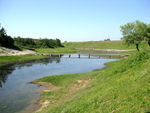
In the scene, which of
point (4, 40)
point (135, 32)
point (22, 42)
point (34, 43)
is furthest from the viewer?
point (34, 43)

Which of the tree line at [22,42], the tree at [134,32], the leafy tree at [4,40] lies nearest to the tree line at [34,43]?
the tree line at [22,42]

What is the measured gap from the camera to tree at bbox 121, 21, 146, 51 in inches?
1784

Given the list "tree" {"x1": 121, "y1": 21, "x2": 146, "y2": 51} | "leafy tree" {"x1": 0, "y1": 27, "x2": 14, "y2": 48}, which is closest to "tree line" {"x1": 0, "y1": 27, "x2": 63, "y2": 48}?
"leafy tree" {"x1": 0, "y1": 27, "x2": 14, "y2": 48}

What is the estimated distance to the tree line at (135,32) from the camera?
149 ft

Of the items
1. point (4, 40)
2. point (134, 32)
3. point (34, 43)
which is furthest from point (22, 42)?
point (134, 32)

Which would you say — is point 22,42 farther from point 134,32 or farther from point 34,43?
point 134,32

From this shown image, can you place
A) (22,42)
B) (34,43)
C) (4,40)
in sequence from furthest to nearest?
(34,43), (22,42), (4,40)

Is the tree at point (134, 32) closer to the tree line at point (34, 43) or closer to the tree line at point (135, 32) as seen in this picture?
the tree line at point (135, 32)

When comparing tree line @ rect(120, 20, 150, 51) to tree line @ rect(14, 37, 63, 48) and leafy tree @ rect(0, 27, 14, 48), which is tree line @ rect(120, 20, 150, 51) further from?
tree line @ rect(14, 37, 63, 48)

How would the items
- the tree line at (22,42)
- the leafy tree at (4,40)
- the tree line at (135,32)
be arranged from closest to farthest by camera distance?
the tree line at (135,32), the leafy tree at (4,40), the tree line at (22,42)

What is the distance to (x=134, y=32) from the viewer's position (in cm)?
4584

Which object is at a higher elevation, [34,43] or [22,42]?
[22,42]

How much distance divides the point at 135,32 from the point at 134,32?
33cm

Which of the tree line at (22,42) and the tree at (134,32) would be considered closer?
the tree at (134,32)
